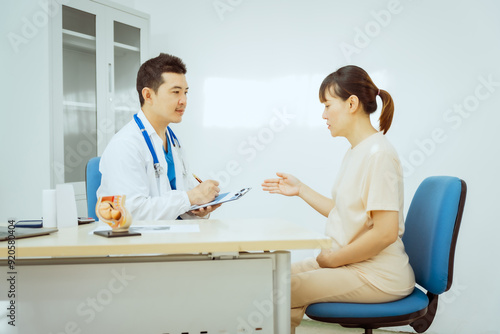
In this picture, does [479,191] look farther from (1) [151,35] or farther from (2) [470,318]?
(1) [151,35]

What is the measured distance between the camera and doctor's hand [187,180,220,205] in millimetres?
2184

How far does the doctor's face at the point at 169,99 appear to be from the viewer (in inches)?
102

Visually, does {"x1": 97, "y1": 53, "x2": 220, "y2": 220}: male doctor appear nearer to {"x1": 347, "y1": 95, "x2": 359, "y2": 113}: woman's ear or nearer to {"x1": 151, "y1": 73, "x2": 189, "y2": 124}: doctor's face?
{"x1": 151, "y1": 73, "x2": 189, "y2": 124}: doctor's face

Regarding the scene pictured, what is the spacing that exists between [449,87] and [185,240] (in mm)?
2452

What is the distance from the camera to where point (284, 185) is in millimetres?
2283

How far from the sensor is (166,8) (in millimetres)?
4027

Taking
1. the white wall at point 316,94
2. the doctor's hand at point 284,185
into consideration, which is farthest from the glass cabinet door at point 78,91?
the doctor's hand at point 284,185

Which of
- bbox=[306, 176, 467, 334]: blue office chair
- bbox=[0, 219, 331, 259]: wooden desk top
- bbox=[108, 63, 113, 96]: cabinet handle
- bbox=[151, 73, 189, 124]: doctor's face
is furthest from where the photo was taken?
bbox=[108, 63, 113, 96]: cabinet handle

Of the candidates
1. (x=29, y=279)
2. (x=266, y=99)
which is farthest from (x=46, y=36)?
(x=29, y=279)

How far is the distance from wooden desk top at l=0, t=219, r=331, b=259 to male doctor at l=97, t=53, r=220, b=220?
613 mm

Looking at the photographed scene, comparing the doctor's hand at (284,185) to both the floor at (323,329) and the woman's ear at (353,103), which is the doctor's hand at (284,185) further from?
the floor at (323,329)

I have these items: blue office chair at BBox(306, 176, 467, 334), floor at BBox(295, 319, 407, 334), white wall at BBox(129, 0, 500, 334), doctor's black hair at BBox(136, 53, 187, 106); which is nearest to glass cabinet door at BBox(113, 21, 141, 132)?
white wall at BBox(129, 0, 500, 334)

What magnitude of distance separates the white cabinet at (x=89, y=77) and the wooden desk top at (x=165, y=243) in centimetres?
178

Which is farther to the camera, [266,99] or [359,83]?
[266,99]
